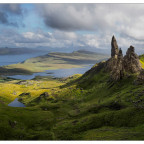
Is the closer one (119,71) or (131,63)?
(119,71)

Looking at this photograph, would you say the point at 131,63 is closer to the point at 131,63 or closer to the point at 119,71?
Answer: the point at 131,63

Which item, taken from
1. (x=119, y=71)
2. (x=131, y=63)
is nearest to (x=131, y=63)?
(x=131, y=63)

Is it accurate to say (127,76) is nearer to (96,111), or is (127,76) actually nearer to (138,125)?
(96,111)

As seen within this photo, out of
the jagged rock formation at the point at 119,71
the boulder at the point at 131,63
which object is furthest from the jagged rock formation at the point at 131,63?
the jagged rock formation at the point at 119,71

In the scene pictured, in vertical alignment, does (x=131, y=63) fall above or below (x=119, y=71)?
above

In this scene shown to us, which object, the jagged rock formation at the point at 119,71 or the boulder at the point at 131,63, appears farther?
the boulder at the point at 131,63

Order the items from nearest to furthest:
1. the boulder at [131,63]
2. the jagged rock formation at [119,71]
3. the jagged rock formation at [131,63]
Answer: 1. the jagged rock formation at [119,71]
2. the boulder at [131,63]
3. the jagged rock formation at [131,63]

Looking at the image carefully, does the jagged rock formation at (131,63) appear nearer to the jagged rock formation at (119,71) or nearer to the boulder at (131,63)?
the boulder at (131,63)

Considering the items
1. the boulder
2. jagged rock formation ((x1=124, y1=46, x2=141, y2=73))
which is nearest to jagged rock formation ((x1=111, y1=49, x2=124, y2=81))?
the boulder

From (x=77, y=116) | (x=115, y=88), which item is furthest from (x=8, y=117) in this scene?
(x=115, y=88)

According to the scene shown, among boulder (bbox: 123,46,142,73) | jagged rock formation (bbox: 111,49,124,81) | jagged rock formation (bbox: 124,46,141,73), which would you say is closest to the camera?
jagged rock formation (bbox: 111,49,124,81)

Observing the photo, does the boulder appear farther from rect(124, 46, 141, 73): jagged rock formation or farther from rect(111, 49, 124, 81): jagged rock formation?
rect(111, 49, 124, 81): jagged rock formation

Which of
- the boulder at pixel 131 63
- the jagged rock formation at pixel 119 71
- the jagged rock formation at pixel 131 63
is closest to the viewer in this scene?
the jagged rock formation at pixel 119 71
